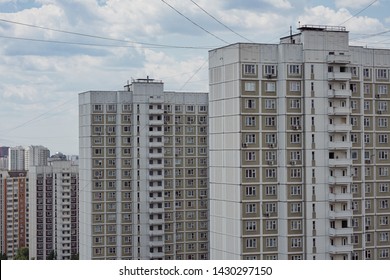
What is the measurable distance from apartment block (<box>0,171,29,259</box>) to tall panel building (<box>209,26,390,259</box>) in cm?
4583

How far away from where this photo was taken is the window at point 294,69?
24.3 metres

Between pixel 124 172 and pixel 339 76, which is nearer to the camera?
pixel 339 76

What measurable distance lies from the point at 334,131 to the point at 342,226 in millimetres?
3514

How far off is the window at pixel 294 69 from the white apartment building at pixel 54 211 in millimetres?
34620

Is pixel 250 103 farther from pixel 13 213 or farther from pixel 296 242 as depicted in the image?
pixel 13 213

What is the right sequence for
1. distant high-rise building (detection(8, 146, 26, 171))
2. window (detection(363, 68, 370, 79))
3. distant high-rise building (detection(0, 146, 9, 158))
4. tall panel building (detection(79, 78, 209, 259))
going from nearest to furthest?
1. window (detection(363, 68, 370, 79))
2. tall panel building (detection(79, 78, 209, 259))
3. distant high-rise building (detection(8, 146, 26, 171))
4. distant high-rise building (detection(0, 146, 9, 158))

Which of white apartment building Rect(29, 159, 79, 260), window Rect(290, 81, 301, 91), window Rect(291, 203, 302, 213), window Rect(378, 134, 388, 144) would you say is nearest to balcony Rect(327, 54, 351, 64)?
window Rect(290, 81, 301, 91)

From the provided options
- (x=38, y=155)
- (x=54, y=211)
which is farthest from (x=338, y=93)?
(x=38, y=155)

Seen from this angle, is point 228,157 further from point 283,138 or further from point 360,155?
point 360,155

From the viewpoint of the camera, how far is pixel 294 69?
79.9 feet

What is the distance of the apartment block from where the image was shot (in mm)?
66500

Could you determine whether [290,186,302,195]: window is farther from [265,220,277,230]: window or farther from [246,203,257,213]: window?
[246,203,257,213]: window

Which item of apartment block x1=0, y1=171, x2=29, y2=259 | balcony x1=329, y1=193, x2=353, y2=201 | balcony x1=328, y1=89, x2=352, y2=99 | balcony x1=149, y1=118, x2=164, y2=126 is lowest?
apartment block x1=0, y1=171, x2=29, y2=259

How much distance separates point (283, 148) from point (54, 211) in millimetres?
36404
